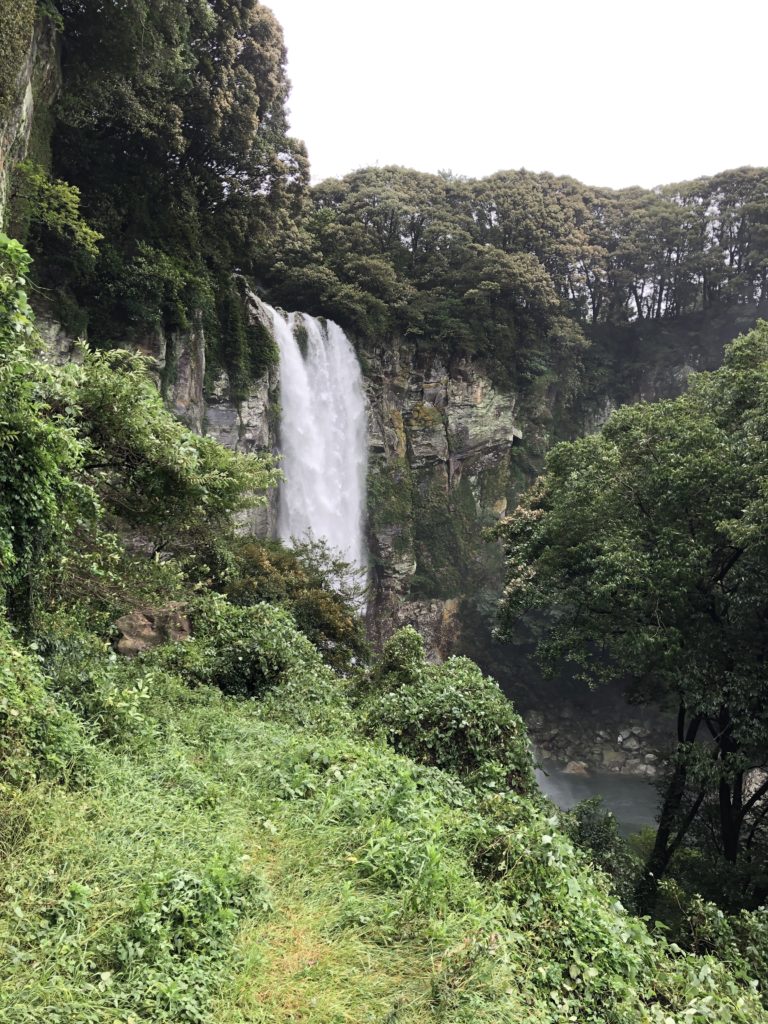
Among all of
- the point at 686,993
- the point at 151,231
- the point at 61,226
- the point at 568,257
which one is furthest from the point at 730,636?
the point at 568,257

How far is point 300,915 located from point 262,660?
263 inches

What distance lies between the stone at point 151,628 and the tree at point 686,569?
7191mm

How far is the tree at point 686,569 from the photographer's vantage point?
914 centimetres

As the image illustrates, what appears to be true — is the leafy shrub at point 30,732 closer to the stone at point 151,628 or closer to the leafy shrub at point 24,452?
the leafy shrub at point 24,452

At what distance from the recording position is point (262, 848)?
4.01 metres

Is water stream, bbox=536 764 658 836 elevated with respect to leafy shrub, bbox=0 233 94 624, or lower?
lower

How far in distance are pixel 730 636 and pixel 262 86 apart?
1796 centimetres

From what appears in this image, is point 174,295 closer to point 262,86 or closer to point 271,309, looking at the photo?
point 271,309

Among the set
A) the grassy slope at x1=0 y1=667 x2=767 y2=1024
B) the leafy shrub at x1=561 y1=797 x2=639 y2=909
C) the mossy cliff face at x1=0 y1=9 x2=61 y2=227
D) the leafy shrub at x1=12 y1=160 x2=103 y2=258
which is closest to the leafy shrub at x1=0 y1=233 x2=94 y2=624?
the grassy slope at x1=0 y1=667 x2=767 y2=1024

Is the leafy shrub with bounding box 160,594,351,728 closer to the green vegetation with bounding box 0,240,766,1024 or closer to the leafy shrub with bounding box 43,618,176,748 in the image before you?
the green vegetation with bounding box 0,240,766,1024

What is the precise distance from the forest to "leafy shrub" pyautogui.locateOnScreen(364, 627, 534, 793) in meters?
0.04

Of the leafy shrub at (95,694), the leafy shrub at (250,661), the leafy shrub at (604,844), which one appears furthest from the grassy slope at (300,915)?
the leafy shrub at (604,844)

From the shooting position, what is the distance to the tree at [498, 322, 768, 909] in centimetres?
914

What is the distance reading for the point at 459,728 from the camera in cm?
763
